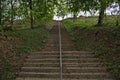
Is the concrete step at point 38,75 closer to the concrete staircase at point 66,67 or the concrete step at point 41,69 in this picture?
the concrete staircase at point 66,67

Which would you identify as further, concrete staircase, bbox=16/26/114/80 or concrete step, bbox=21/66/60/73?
concrete step, bbox=21/66/60/73

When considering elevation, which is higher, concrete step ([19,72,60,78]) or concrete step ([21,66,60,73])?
concrete step ([21,66,60,73])

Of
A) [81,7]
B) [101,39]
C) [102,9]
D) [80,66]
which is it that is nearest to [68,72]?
[80,66]

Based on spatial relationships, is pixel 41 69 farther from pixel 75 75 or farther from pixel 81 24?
pixel 81 24

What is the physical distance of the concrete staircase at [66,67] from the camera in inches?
422

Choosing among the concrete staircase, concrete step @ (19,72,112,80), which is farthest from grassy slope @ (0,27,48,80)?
concrete step @ (19,72,112,80)

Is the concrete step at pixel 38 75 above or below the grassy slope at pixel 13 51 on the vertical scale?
below

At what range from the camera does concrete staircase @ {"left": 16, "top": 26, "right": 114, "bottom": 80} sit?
35.2ft

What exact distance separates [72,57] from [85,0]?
10.8m

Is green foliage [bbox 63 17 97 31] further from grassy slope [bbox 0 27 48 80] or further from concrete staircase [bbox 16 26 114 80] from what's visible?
concrete staircase [bbox 16 26 114 80]

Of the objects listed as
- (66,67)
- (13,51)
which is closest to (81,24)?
(13,51)

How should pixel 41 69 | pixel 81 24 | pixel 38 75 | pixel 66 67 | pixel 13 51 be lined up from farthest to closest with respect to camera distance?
pixel 81 24
pixel 13 51
pixel 66 67
pixel 41 69
pixel 38 75

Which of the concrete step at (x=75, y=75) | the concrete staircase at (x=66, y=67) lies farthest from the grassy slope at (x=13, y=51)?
the concrete step at (x=75, y=75)

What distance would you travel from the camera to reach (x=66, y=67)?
11586mm
